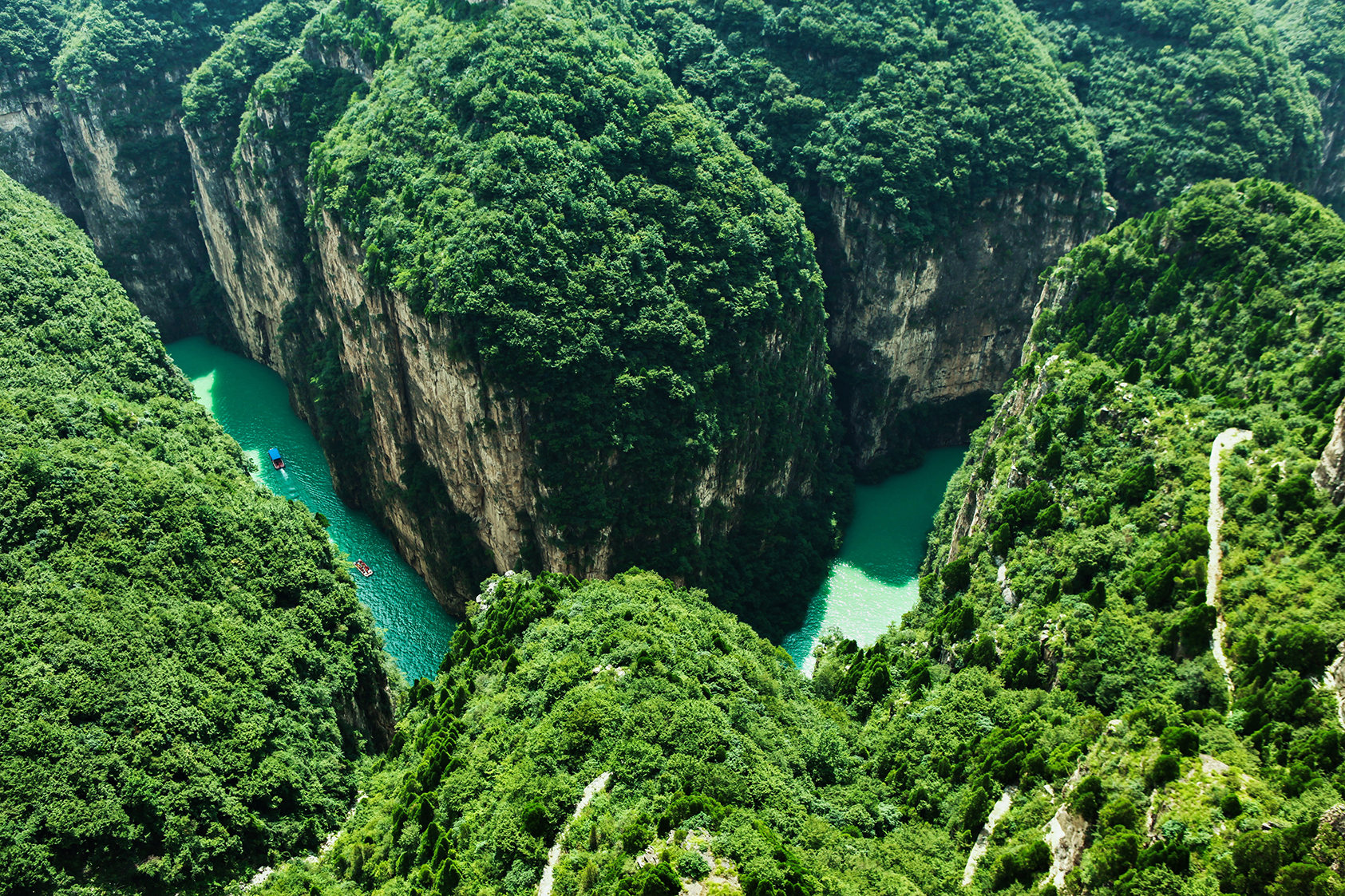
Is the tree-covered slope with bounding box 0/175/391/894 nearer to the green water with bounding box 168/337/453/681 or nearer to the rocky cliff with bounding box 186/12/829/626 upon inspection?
the green water with bounding box 168/337/453/681

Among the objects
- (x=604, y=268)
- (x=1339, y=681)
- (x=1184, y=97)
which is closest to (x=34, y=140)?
(x=604, y=268)

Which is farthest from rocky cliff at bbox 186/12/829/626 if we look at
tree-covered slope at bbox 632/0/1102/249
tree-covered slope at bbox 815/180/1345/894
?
tree-covered slope at bbox 632/0/1102/249

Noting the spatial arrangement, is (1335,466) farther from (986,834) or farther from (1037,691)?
(986,834)

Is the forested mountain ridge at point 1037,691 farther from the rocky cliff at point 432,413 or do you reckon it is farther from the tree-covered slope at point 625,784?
the rocky cliff at point 432,413

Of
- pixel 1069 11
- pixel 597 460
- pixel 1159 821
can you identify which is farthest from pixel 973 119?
pixel 1159 821

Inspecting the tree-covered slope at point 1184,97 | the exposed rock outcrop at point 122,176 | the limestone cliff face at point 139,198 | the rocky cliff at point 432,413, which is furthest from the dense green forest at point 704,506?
the exposed rock outcrop at point 122,176
